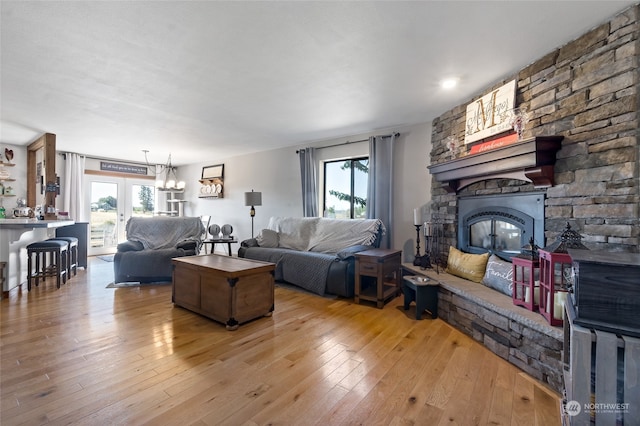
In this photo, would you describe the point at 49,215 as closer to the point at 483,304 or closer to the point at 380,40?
the point at 380,40

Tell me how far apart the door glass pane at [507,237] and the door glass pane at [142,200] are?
815 cm

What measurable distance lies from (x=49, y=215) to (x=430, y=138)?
6.03 m

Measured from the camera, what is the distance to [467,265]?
2906 mm

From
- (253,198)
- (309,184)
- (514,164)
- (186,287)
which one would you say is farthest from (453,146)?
(253,198)

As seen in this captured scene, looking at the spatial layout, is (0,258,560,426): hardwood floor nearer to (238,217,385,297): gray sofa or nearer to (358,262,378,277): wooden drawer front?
(358,262,378,277): wooden drawer front

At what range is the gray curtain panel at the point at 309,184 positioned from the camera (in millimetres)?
5079

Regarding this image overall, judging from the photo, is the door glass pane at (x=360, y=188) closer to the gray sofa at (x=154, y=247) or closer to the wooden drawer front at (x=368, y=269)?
the wooden drawer front at (x=368, y=269)

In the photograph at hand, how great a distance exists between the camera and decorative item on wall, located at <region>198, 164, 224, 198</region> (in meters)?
6.92

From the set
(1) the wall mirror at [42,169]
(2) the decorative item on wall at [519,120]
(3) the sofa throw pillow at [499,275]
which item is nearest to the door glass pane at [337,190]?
(3) the sofa throw pillow at [499,275]

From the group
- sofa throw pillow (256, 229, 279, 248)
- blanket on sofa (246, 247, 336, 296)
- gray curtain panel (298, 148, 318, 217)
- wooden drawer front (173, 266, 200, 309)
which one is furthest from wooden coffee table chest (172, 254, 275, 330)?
gray curtain panel (298, 148, 318, 217)

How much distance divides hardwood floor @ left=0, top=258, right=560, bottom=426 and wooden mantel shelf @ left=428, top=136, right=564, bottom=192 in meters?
1.48

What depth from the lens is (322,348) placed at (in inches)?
86.7

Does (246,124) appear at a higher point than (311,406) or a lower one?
higher

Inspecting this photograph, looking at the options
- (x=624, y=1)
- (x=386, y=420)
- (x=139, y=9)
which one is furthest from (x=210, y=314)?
(x=624, y=1)
